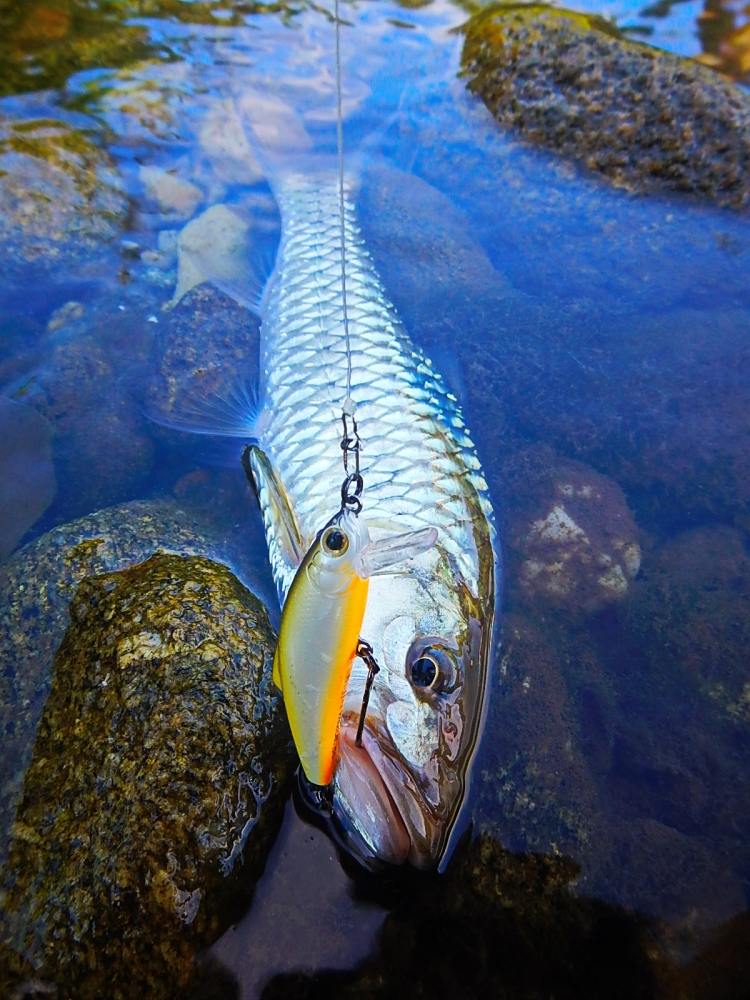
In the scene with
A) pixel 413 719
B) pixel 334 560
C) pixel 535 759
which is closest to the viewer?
pixel 334 560

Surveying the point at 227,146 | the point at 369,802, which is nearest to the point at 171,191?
the point at 227,146

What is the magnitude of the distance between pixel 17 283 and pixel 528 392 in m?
3.14

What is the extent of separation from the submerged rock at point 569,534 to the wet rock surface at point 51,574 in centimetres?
129

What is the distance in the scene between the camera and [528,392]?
3.33m

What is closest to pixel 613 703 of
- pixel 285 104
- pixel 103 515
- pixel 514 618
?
pixel 514 618

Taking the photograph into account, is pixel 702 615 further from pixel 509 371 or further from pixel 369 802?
pixel 369 802

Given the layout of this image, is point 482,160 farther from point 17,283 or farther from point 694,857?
point 694,857

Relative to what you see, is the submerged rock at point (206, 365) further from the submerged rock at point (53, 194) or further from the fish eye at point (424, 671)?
the fish eye at point (424, 671)

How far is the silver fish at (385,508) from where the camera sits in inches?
72.4

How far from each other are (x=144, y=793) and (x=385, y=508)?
1312 mm

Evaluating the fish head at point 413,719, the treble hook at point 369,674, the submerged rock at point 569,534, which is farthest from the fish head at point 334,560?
the submerged rock at point 569,534

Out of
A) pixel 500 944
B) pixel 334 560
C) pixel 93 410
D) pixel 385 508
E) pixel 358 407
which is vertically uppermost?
pixel 334 560

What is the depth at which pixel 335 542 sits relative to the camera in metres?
1.45

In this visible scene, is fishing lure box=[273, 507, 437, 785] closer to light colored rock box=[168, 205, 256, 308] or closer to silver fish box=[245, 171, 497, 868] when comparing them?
silver fish box=[245, 171, 497, 868]
